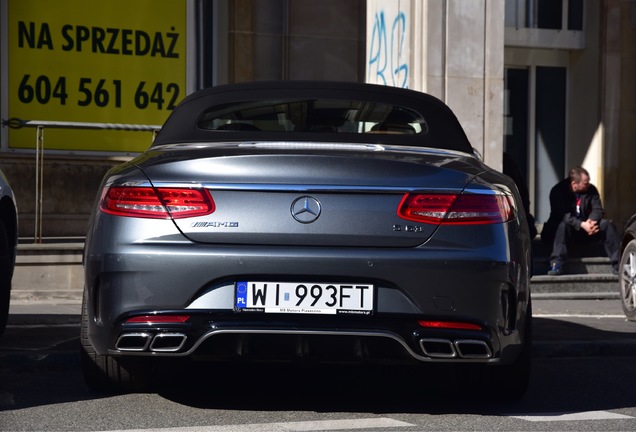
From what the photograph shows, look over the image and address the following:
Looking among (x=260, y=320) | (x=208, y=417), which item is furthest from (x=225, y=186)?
(x=208, y=417)

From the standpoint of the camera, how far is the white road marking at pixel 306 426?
5.46 m

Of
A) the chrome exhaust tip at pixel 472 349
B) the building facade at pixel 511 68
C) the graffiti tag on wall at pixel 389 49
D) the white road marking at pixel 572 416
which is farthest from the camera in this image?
the building facade at pixel 511 68

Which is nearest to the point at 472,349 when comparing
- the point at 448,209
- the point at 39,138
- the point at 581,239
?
the point at 448,209

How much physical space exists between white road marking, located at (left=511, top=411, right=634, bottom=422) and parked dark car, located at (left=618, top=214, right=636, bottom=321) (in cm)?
516

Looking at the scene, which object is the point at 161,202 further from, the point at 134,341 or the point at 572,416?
the point at 572,416

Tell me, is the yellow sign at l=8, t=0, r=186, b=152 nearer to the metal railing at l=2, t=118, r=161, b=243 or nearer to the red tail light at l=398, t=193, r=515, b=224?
the metal railing at l=2, t=118, r=161, b=243

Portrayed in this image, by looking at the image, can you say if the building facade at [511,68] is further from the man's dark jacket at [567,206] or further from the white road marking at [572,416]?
the white road marking at [572,416]

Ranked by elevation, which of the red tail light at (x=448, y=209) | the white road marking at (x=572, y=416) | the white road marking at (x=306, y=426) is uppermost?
the red tail light at (x=448, y=209)

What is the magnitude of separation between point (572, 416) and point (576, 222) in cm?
833

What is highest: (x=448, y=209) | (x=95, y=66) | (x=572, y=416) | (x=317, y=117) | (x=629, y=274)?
(x=95, y=66)

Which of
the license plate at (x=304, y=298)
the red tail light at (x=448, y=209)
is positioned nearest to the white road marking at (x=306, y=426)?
the license plate at (x=304, y=298)

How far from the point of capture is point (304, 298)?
5500 millimetres

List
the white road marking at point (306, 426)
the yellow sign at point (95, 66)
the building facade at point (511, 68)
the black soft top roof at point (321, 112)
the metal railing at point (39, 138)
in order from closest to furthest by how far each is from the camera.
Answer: the white road marking at point (306, 426)
the black soft top roof at point (321, 112)
the metal railing at point (39, 138)
the building facade at point (511, 68)
the yellow sign at point (95, 66)

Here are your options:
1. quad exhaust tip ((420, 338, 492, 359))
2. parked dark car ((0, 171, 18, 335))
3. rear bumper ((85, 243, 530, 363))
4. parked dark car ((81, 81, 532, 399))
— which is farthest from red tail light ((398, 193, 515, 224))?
parked dark car ((0, 171, 18, 335))
